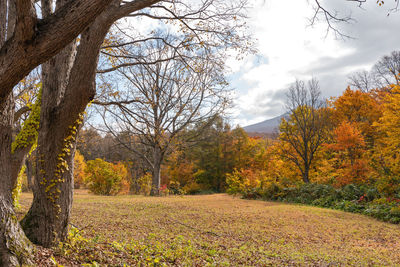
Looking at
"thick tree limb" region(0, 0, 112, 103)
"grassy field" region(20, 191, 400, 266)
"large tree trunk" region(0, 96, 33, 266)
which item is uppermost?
"thick tree limb" region(0, 0, 112, 103)

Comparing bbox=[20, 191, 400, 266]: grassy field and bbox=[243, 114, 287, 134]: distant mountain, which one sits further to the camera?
bbox=[243, 114, 287, 134]: distant mountain

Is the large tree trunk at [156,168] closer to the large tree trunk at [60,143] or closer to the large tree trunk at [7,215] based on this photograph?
the large tree trunk at [60,143]

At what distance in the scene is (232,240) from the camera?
5.87 m

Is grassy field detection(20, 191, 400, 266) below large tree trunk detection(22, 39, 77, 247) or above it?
below

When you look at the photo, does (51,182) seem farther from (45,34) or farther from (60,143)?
(45,34)

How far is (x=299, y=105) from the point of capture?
55.5 feet

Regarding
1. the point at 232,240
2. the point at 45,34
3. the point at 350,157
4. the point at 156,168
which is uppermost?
the point at 45,34

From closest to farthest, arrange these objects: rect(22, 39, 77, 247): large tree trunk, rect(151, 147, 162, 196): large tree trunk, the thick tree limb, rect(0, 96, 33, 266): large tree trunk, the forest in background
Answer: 1. the thick tree limb
2. rect(0, 96, 33, 266): large tree trunk
3. rect(22, 39, 77, 247): large tree trunk
4. the forest in background
5. rect(151, 147, 162, 196): large tree trunk

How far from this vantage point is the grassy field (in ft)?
12.9

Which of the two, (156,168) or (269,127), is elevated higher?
(269,127)

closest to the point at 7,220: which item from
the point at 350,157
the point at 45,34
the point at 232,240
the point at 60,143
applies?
the point at 60,143

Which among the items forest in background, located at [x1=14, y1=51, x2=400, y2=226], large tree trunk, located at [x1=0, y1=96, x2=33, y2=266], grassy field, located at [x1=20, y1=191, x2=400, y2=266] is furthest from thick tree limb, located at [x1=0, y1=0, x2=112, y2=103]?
forest in background, located at [x1=14, y1=51, x2=400, y2=226]

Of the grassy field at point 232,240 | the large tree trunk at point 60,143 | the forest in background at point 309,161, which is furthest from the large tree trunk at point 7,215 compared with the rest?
the forest in background at point 309,161

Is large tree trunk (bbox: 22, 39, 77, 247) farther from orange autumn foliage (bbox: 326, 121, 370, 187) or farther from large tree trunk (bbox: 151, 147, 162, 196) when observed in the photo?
large tree trunk (bbox: 151, 147, 162, 196)
